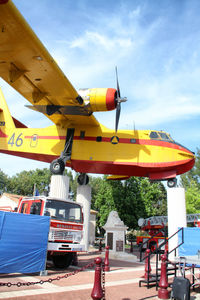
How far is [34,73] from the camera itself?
36.0ft

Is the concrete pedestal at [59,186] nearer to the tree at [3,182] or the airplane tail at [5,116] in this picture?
the airplane tail at [5,116]

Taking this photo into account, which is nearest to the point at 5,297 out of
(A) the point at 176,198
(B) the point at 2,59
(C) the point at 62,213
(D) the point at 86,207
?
(C) the point at 62,213

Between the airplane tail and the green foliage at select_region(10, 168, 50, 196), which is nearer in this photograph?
the airplane tail

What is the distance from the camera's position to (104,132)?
15.1 m

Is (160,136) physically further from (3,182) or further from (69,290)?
(3,182)

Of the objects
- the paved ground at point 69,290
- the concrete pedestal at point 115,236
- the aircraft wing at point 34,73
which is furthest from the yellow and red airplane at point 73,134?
the paved ground at point 69,290

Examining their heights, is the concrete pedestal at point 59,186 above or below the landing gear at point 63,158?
below

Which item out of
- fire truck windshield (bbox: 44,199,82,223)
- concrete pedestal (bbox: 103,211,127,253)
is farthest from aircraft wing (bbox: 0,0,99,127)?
concrete pedestal (bbox: 103,211,127,253)

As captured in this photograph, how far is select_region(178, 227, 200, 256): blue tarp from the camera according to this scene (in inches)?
346

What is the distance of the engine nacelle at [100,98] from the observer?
12375mm

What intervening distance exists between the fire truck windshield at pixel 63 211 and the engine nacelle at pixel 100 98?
519 cm

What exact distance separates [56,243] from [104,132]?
789cm

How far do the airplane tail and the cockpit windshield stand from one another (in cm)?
940

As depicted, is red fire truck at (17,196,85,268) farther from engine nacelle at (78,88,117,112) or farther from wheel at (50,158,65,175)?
engine nacelle at (78,88,117,112)
